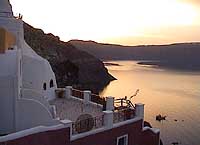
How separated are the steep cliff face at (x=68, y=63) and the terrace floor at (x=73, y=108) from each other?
5422 cm

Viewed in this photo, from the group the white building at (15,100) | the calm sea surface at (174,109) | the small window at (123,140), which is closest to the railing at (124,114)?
the small window at (123,140)

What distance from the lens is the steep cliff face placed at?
3234 inches

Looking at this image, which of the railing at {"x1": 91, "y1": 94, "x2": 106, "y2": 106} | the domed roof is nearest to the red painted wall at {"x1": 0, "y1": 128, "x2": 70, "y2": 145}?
the railing at {"x1": 91, "y1": 94, "x2": 106, "y2": 106}

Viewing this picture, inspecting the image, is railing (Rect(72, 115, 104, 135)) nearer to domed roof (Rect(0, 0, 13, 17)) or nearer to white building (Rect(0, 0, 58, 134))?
white building (Rect(0, 0, 58, 134))

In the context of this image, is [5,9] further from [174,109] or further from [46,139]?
[174,109]

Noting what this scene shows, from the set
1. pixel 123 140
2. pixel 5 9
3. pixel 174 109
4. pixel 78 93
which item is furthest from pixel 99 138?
pixel 174 109

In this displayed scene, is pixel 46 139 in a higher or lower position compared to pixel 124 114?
lower

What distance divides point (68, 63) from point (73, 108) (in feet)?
225

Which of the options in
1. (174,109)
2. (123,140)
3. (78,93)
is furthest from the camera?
(174,109)

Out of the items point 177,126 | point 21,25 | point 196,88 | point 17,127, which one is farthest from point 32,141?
point 196,88

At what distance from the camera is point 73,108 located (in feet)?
60.9

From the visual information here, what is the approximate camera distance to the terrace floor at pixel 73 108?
56.4 feet

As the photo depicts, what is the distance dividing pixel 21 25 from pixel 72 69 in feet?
227

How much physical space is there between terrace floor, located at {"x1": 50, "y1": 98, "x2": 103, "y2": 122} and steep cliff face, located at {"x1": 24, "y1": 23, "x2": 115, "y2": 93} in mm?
54219
